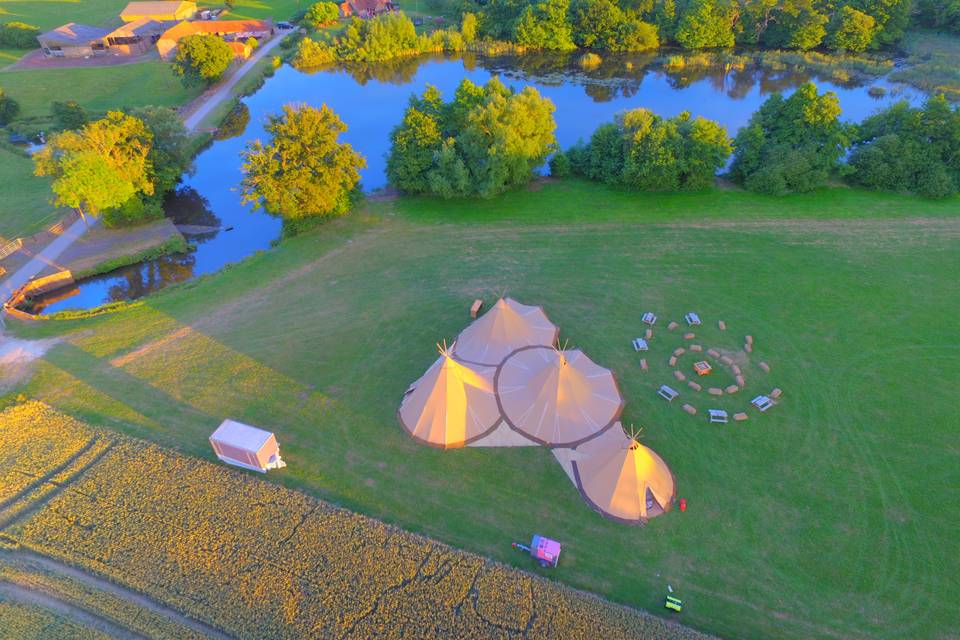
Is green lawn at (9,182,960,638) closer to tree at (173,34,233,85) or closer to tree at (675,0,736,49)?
tree at (173,34,233,85)

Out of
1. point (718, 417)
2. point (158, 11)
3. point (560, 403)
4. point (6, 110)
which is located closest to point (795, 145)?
point (718, 417)

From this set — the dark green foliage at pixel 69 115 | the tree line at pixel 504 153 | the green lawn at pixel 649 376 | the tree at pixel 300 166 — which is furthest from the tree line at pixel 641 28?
the tree at pixel 300 166

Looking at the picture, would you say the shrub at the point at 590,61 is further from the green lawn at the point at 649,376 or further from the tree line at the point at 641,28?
the green lawn at the point at 649,376

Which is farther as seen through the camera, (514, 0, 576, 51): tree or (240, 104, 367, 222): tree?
(514, 0, 576, 51): tree

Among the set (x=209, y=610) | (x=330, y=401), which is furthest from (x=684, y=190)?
(x=209, y=610)

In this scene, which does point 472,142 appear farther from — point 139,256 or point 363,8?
point 363,8

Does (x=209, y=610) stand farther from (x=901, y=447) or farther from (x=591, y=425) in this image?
(x=901, y=447)

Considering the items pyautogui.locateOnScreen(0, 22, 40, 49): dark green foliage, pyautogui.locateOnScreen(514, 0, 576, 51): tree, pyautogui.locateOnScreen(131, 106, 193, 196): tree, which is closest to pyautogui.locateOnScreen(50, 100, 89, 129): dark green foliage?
pyautogui.locateOnScreen(131, 106, 193, 196): tree
